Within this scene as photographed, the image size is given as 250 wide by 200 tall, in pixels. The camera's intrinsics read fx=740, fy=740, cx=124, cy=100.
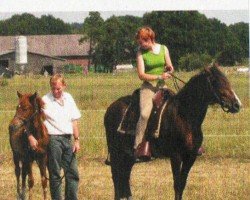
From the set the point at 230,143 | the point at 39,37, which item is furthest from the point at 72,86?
the point at 230,143

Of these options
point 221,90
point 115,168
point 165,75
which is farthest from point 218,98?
point 115,168

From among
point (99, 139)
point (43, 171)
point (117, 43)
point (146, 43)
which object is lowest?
point (99, 139)

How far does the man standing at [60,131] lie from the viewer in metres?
8.96

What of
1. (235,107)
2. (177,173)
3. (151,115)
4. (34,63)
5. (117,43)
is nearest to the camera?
(235,107)

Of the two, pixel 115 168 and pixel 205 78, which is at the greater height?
pixel 205 78

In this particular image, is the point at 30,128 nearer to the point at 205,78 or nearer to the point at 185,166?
the point at 185,166

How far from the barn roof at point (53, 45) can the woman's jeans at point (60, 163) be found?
2.85m

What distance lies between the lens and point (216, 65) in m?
9.14

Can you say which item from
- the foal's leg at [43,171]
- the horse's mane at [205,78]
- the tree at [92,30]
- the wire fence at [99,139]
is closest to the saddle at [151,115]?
the horse's mane at [205,78]

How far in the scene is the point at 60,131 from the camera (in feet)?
29.5

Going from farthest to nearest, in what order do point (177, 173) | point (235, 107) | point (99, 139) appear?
1. point (99, 139)
2. point (177, 173)
3. point (235, 107)

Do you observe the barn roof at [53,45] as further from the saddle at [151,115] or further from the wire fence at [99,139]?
the saddle at [151,115]

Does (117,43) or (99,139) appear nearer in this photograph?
(117,43)

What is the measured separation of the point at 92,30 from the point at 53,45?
1232mm
